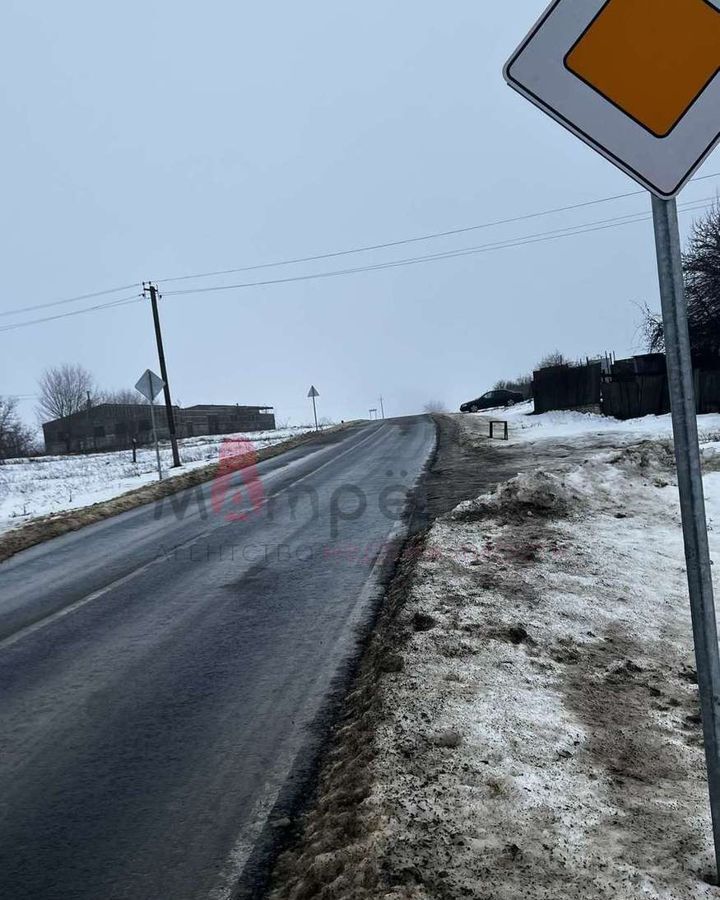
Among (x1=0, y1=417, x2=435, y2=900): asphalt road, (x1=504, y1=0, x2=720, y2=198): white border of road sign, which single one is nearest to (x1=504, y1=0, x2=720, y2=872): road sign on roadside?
(x1=504, y1=0, x2=720, y2=198): white border of road sign

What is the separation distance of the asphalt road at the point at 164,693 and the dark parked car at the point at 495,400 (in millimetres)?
42903

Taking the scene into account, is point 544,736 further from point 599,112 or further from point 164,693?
point 599,112

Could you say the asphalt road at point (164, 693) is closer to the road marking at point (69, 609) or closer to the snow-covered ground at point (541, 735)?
the road marking at point (69, 609)

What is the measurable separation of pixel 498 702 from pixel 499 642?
0.95 m

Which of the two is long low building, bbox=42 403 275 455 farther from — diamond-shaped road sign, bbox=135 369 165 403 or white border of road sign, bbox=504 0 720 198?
white border of road sign, bbox=504 0 720 198

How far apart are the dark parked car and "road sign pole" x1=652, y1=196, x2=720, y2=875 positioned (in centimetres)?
5094

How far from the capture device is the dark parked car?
51.8 m

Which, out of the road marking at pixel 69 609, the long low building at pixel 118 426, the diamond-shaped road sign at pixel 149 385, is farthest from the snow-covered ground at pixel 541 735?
the long low building at pixel 118 426

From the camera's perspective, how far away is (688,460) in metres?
1.92

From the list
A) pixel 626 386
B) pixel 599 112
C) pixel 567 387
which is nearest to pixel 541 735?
pixel 599 112

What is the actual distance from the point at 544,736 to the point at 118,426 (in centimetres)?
8436

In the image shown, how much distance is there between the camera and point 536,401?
114 ft

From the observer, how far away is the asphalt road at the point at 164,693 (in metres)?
2.96

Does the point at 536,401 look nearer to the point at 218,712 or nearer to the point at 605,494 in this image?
the point at 605,494
